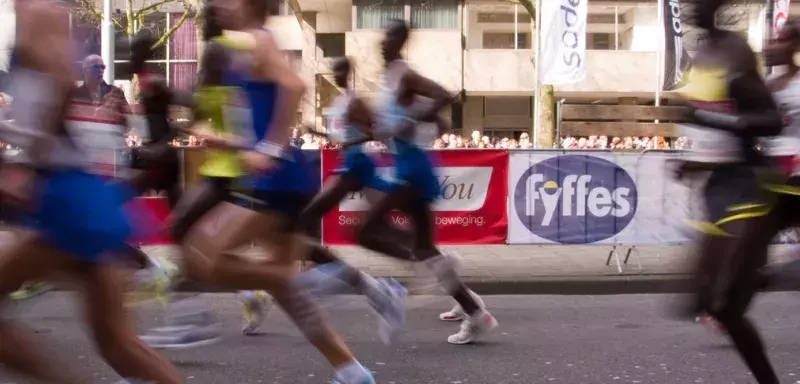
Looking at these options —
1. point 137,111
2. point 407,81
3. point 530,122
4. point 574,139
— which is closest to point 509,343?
point 407,81

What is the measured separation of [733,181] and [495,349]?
6.91 ft

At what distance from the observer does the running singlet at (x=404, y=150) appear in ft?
16.2

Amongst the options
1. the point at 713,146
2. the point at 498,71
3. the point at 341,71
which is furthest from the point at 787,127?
the point at 498,71

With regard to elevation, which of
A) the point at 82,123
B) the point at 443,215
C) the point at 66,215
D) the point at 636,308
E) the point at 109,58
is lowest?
the point at 636,308

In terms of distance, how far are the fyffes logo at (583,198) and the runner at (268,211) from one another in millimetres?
5388

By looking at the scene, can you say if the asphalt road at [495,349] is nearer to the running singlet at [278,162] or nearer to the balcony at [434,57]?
the running singlet at [278,162]

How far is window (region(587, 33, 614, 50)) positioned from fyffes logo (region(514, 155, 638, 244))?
82.8 ft

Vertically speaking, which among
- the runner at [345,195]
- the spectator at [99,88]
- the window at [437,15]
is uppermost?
the window at [437,15]

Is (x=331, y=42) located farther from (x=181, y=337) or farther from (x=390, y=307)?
(x=390, y=307)

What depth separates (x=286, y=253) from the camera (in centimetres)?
365

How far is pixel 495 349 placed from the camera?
17.1 feet

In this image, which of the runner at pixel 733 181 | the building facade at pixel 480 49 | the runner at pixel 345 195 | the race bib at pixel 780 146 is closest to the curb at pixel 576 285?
the runner at pixel 345 195

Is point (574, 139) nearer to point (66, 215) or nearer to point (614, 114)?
point (614, 114)

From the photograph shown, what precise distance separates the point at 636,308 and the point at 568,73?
8.26m
